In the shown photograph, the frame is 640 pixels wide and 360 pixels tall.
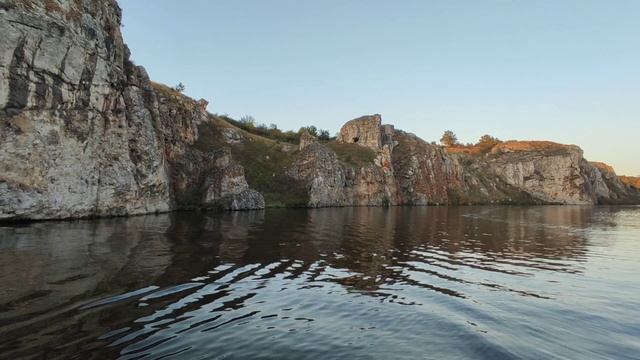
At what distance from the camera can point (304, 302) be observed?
60.1 feet

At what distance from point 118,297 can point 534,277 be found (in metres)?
23.7

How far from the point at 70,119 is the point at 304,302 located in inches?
2091

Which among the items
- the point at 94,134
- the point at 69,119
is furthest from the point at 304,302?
the point at 94,134

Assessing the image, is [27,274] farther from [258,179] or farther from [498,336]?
[258,179]

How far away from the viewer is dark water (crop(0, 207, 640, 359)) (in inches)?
501

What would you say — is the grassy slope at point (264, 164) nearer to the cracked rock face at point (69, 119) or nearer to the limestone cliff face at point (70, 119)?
the limestone cliff face at point (70, 119)

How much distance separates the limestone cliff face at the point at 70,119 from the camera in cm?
4934

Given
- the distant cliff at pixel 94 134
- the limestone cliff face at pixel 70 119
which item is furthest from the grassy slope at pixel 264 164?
the limestone cliff face at pixel 70 119

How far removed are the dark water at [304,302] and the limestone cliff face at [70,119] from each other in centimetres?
1897

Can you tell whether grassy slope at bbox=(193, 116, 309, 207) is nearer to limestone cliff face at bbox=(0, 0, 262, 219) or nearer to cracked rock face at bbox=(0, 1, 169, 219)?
limestone cliff face at bbox=(0, 0, 262, 219)

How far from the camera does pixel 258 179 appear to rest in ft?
397

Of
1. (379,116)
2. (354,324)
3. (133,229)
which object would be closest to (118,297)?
(354,324)

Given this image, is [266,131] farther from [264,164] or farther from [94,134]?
[94,134]

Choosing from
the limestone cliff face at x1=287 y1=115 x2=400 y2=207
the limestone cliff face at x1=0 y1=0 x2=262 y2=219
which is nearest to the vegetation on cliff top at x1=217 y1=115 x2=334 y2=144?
the limestone cliff face at x1=287 y1=115 x2=400 y2=207
